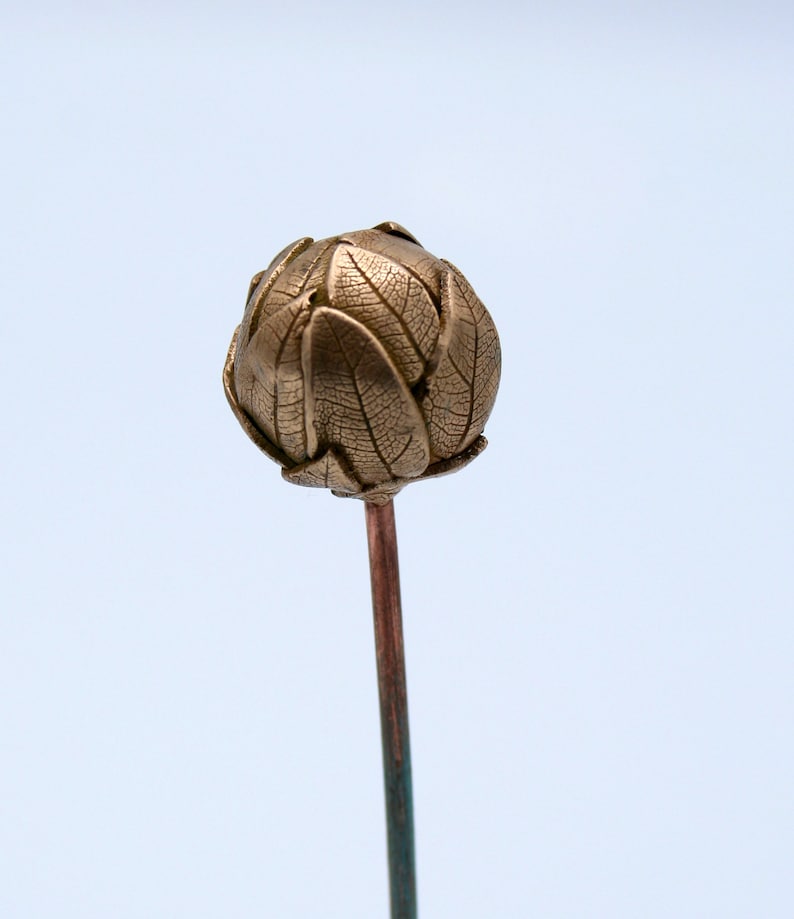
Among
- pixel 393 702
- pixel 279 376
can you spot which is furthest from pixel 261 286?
pixel 393 702

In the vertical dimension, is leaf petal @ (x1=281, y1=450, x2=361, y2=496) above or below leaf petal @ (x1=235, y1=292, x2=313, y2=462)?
below

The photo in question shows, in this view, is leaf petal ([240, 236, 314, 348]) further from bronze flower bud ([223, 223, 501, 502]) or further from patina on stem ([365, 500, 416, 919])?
patina on stem ([365, 500, 416, 919])

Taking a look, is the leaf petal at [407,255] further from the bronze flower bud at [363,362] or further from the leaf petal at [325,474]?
the leaf petal at [325,474]

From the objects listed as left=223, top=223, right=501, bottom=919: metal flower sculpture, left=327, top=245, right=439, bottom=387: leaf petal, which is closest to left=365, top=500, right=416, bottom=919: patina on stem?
left=223, top=223, right=501, bottom=919: metal flower sculpture

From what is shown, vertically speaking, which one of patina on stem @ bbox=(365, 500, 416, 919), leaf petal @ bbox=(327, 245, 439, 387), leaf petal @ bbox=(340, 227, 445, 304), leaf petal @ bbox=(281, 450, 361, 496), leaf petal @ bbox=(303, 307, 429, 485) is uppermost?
leaf petal @ bbox=(340, 227, 445, 304)

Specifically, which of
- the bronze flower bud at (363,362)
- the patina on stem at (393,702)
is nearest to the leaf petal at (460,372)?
the bronze flower bud at (363,362)

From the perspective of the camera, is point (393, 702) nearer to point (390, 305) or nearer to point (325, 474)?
point (325, 474)
